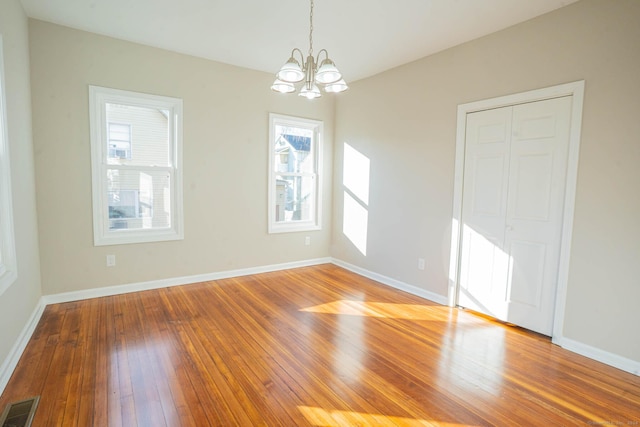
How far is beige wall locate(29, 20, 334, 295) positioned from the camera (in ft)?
10.7

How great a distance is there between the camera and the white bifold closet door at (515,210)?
2785 mm

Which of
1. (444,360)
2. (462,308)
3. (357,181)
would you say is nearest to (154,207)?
(357,181)

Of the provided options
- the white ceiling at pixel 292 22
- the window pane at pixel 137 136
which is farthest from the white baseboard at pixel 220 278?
the white ceiling at pixel 292 22

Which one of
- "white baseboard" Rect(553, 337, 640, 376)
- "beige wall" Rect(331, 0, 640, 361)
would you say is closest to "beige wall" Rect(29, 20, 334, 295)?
"beige wall" Rect(331, 0, 640, 361)

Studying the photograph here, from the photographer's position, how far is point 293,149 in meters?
5.03

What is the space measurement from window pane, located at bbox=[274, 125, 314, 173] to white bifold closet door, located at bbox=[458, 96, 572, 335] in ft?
8.27

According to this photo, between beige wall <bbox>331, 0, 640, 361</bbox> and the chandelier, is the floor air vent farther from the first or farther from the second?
beige wall <bbox>331, 0, 640, 361</bbox>

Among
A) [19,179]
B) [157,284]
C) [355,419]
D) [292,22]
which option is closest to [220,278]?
[157,284]

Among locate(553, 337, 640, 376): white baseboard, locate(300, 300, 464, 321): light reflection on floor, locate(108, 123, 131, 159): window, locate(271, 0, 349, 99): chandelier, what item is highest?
locate(271, 0, 349, 99): chandelier

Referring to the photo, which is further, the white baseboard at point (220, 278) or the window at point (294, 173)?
the window at point (294, 173)

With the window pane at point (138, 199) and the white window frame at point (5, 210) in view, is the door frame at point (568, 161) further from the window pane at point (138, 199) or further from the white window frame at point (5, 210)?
the white window frame at point (5, 210)

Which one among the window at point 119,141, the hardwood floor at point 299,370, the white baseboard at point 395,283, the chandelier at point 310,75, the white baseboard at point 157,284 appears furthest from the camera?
the white baseboard at point 395,283

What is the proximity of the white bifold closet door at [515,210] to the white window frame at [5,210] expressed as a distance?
13.1ft

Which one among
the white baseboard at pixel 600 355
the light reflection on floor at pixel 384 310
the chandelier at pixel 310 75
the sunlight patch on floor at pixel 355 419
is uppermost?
the chandelier at pixel 310 75
